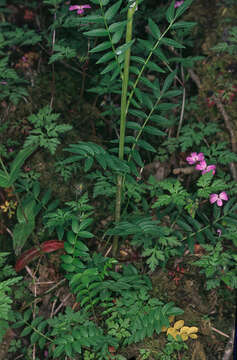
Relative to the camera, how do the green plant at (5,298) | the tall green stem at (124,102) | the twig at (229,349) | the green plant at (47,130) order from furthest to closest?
the green plant at (47,130), the twig at (229,349), the green plant at (5,298), the tall green stem at (124,102)

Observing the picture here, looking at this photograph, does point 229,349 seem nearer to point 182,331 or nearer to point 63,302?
point 182,331

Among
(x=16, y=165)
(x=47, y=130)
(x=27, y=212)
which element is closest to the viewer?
(x=16, y=165)

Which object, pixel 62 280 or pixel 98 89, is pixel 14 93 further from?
pixel 62 280

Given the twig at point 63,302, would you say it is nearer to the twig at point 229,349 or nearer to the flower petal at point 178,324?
the flower petal at point 178,324

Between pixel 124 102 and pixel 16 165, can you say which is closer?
pixel 124 102

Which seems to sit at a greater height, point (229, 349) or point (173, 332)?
point (173, 332)

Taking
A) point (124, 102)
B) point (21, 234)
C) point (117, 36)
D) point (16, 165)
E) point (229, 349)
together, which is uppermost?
point (117, 36)

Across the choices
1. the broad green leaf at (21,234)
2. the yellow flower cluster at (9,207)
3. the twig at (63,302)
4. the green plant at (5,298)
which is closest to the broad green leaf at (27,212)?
the broad green leaf at (21,234)

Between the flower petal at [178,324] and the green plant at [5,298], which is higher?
the green plant at [5,298]

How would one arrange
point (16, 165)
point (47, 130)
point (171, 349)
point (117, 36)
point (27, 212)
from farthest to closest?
→ point (47, 130) < point (27, 212) < point (16, 165) < point (171, 349) < point (117, 36)

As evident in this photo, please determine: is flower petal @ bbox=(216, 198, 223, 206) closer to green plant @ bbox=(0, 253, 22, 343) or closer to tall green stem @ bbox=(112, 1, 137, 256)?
tall green stem @ bbox=(112, 1, 137, 256)

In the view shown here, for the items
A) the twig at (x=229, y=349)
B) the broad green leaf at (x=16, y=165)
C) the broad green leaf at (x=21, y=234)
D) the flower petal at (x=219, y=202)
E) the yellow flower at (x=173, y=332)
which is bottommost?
the twig at (x=229, y=349)

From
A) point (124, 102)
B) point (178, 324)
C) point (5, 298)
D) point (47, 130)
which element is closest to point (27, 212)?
point (47, 130)

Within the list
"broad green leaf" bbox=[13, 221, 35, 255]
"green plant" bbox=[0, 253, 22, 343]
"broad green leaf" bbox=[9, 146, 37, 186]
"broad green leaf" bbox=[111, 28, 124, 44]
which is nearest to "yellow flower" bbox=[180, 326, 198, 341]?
"green plant" bbox=[0, 253, 22, 343]
